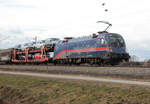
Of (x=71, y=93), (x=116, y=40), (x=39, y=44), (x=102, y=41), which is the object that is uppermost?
(x=39, y=44)

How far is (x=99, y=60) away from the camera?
29844mm

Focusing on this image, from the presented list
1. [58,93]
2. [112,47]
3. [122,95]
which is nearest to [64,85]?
[58,93]

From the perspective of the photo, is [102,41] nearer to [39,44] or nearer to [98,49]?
[98,49]

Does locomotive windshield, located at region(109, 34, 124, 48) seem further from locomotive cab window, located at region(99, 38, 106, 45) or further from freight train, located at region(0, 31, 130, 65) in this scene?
locomotive cab window, located at region(99, 38, 106, 45)

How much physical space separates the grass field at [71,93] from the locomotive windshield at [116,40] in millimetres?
13444

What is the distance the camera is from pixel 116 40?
29.8 m

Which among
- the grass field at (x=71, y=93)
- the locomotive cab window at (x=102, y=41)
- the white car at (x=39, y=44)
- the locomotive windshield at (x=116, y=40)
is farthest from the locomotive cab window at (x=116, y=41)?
the white car at (x=39, y=44)

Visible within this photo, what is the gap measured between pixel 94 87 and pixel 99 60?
Answer: 15547 mm

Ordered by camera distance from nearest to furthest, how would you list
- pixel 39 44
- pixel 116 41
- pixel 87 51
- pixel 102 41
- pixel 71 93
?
pixel 71 93 < pixel 102 41 < pixel 116 41 < pixel 87 51 < pixel 39 44

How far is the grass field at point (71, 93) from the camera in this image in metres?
11.9

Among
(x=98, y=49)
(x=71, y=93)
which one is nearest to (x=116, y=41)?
(x=98, y=49)

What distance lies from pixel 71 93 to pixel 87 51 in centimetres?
1748

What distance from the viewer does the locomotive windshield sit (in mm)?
29172

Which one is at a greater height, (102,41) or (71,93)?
(102,41)
